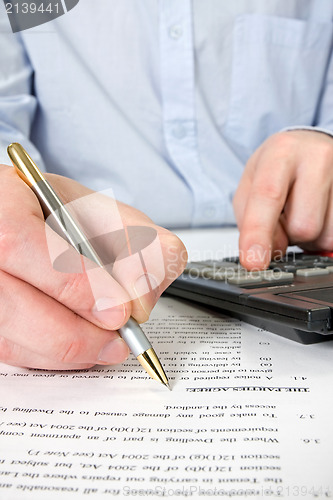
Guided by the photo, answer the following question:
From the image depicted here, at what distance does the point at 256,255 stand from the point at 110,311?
0.19 meters

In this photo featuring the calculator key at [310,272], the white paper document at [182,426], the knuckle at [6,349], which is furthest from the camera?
the calculator key at [310,272]

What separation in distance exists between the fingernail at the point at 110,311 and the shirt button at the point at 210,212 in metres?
0.47

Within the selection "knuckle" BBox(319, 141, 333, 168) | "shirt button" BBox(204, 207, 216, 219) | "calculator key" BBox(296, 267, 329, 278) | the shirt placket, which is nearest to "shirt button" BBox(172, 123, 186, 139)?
the shirt placket

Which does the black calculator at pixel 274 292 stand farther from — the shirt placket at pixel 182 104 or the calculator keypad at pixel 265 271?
the shirt placket at pixel 182 104

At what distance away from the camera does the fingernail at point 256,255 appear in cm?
40

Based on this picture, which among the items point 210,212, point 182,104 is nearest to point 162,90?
point 182,104

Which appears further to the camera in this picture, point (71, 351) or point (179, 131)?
point (179, 131)

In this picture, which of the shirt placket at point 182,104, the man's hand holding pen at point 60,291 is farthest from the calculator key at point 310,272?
the shirt placket at point 182,104

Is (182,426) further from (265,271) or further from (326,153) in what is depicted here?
(326,153)

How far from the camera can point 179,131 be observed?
67cm

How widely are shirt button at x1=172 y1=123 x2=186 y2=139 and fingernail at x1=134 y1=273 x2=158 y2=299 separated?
45cm

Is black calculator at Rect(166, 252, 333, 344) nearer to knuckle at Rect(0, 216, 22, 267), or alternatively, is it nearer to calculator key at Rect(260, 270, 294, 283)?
calculator key at Rect(260, 270, 294, 283)

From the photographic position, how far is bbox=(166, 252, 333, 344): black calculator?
10.0 inches

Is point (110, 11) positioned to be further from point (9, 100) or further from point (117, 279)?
point (117, 279)
